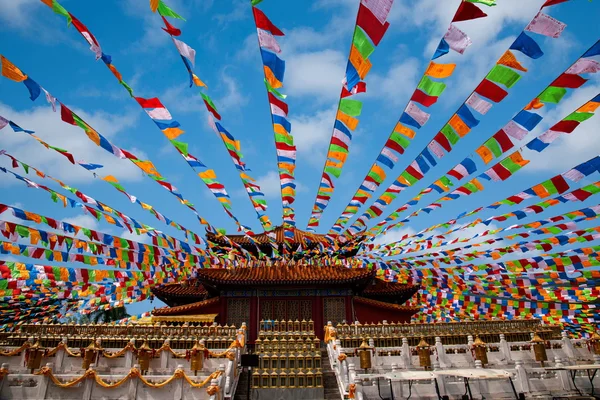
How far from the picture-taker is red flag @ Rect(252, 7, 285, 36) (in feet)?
20.1

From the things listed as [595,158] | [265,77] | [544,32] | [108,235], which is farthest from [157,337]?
[595,158]

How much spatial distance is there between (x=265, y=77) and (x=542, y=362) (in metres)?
10.2

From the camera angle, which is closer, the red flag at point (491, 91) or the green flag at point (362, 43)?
the green flag at point (362, 43)

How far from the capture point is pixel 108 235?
12781mm

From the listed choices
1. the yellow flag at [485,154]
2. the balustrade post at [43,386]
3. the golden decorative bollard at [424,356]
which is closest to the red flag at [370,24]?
the yellow flag at [485,154]

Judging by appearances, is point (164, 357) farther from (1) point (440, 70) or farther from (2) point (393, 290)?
(2) point (393, 290)

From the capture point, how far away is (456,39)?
629cm

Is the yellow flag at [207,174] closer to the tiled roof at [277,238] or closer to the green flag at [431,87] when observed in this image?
the green flag at [431,87]

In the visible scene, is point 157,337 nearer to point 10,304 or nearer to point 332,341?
point 332,341

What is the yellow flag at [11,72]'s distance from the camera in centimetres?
605

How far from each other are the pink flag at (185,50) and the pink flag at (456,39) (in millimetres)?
4267

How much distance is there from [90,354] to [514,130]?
39.5ft

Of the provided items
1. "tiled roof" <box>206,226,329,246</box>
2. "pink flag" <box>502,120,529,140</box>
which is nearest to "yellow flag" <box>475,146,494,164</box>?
"pink flag" <box>502,120,529,140</box>

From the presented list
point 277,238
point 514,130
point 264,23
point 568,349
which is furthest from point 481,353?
point 277,238
